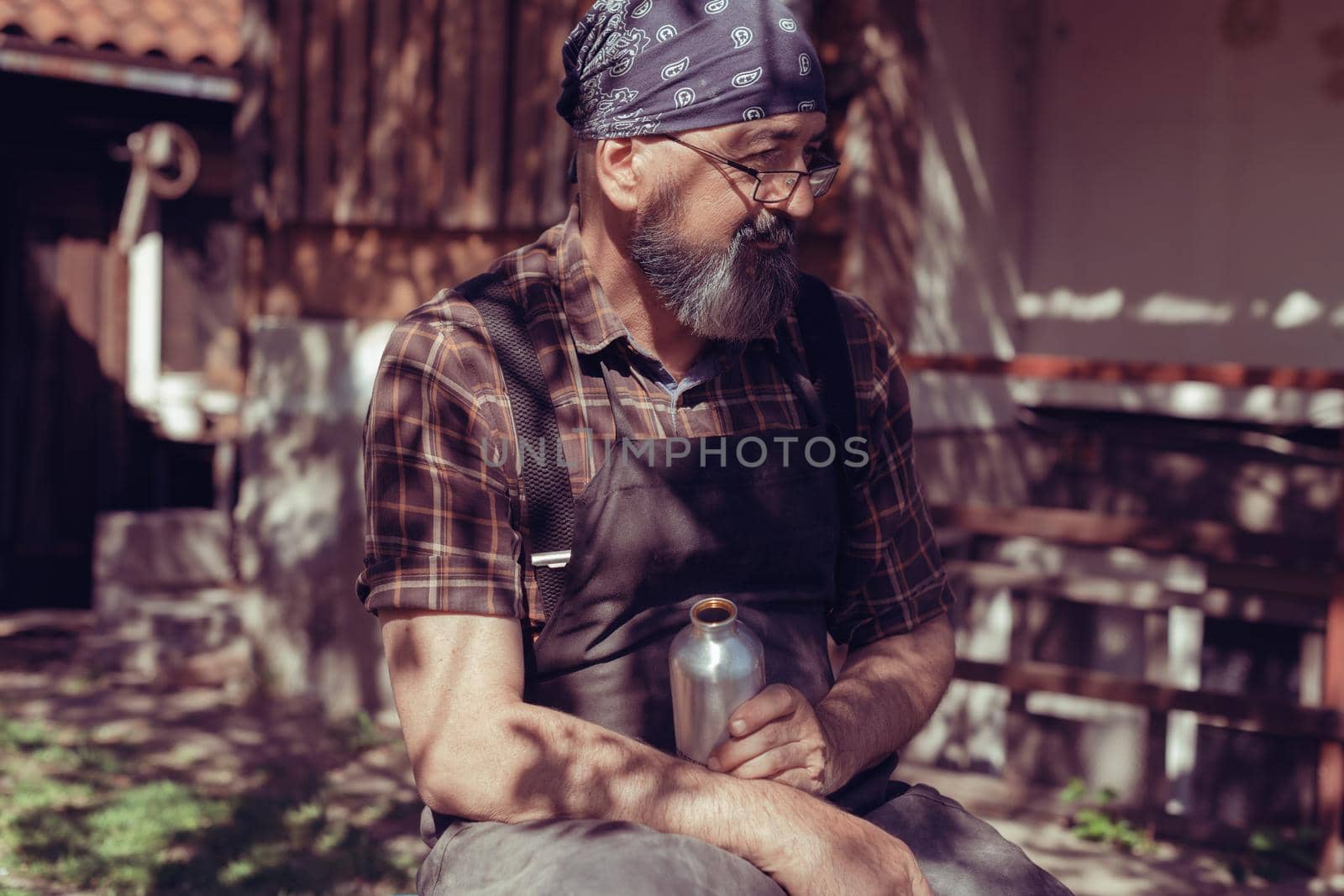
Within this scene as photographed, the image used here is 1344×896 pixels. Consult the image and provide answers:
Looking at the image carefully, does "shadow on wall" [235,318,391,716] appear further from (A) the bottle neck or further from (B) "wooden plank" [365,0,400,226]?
(A) the bottle neck

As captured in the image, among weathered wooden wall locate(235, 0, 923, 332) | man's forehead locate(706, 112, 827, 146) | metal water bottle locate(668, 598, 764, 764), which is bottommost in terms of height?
metal water bottle locate(668, 598, 764, 764)

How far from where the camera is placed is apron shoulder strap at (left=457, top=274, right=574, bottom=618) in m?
2.28

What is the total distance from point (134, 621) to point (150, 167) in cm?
278

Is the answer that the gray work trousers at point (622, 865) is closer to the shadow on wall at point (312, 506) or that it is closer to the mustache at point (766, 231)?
the mustache at point (766, 231)

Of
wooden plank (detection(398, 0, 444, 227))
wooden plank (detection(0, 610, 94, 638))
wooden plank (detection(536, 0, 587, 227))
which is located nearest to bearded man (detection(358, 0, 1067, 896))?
wooden plank (detection(536, 0, 587, 227))

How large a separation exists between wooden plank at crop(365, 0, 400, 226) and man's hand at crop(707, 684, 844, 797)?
429 cm

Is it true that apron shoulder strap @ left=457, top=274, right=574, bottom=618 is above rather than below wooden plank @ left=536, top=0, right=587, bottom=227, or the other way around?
below

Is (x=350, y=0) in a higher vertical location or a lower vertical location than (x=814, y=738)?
higher

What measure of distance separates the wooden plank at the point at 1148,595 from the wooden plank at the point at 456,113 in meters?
2.48

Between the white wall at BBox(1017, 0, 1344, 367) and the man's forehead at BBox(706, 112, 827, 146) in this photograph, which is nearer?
the man's forehead at BBox(706, 112, 827, 146)

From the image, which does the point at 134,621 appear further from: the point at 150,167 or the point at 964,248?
the point at 964,248

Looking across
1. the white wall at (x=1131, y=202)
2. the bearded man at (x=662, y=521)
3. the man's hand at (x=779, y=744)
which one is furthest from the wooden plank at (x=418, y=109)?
the man's hand at (x=779, y=744)

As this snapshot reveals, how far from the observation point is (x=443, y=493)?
86.8 inches

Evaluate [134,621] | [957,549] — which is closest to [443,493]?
[957,549]
